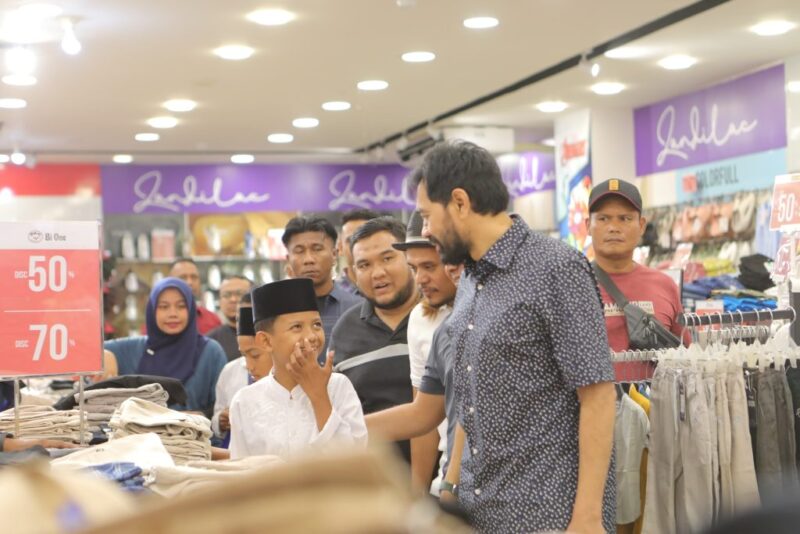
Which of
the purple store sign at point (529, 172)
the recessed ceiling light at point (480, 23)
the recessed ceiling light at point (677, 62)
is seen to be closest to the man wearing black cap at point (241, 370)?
the recessed ceiling light at point (480, 23)

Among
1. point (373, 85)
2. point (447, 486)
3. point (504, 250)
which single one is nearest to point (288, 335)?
point (447, 486)

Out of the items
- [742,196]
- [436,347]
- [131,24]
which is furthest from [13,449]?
[742,196]

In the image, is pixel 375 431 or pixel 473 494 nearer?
pixel 473 494

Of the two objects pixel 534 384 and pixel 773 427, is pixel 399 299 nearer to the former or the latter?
pixel 773 427

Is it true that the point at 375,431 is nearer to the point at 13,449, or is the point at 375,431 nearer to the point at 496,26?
the point at 13,449

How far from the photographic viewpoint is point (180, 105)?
1075cm

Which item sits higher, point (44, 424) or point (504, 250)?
point (504, 250)

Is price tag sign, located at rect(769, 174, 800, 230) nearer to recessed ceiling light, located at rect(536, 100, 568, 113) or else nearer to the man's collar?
the man's collar

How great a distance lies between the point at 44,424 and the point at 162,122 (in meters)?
8.48

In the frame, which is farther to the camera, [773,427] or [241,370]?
[241,370]

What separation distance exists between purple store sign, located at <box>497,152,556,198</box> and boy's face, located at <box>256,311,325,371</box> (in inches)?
401

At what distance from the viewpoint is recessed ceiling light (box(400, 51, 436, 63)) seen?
8.78m

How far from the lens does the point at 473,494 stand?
272 centimetres

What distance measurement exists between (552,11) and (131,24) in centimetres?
280
